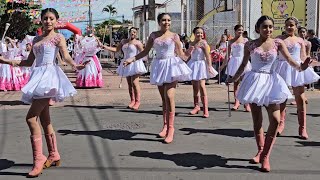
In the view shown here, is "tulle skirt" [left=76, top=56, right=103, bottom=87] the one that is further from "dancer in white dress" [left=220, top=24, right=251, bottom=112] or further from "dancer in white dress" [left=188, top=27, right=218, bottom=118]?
"dancer in white dress" [left=188, top=27, right=218, bottom=118]

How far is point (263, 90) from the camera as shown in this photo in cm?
514

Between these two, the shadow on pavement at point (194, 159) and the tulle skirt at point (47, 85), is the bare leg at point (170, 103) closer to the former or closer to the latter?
the shadow on pavement at point (194, 159)

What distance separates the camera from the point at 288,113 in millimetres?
9219

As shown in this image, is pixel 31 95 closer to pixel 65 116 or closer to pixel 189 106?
pixel 65 116

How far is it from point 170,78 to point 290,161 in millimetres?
2161

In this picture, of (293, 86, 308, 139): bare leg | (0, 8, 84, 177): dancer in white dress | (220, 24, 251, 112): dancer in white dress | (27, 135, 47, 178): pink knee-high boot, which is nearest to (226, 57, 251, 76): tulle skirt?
(220, 24, 251, 112): dancer in white dress

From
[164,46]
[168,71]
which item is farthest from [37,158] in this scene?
[164,46]

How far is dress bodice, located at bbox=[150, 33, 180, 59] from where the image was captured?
6.79 m

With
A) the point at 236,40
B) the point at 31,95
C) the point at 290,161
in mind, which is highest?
the point at 236,40

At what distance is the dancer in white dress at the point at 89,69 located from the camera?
562 inches

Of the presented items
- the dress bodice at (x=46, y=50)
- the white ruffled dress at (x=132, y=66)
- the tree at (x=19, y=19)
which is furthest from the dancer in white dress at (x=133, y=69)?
the tree at (x=19, y=19)

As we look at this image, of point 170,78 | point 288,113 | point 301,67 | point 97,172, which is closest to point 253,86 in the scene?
point 301,67

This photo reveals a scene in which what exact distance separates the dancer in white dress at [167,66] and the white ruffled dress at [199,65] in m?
1.88

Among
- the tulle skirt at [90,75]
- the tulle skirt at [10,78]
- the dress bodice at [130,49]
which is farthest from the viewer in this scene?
the tulle skirt at [90,75]
